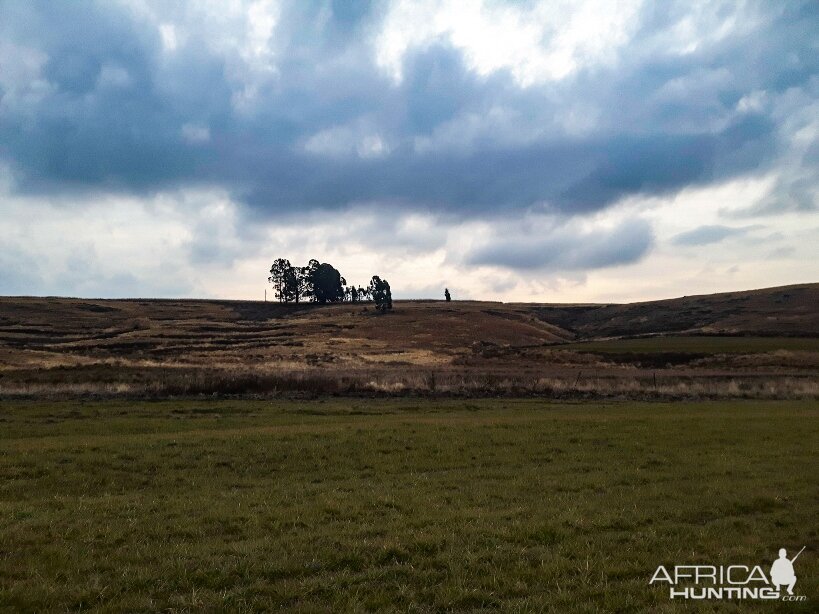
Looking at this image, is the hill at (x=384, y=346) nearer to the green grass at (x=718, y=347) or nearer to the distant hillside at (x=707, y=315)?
the green grass at (x=718, y=347)

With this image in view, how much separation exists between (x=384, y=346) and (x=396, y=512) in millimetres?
82173

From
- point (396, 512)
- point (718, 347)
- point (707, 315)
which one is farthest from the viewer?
point (707, 315)

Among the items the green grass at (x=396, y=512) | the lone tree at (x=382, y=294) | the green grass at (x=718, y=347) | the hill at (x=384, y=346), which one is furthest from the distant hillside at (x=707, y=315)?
the green grass at (x=396, y=512)

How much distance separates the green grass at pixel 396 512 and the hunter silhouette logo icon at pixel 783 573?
0.61 ft

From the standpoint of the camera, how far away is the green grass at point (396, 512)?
8.51 meters

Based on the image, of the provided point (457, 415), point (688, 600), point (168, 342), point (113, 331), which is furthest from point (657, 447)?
point (113, 331)

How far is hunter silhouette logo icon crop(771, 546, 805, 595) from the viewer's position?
28.3 ft

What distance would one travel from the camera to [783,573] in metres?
8.87

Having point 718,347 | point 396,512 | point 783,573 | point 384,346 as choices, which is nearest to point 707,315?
point 718,347

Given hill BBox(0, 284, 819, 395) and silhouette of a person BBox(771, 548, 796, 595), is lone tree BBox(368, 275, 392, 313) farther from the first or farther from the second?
silhouette of a person BBox(771, 548, 796, 595)

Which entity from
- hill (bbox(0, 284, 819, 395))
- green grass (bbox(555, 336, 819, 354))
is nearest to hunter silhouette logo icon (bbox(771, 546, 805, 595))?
hill (bbox(0, 284, 819, 395))

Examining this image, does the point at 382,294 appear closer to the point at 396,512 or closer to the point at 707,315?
the point at 707,315

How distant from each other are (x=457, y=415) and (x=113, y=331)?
4268 inches

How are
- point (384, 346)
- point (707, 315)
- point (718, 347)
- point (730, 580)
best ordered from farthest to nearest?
1. point (707, 315)
2. point (384, 346)
3. point (718, 347)
4. point (730, 580)
